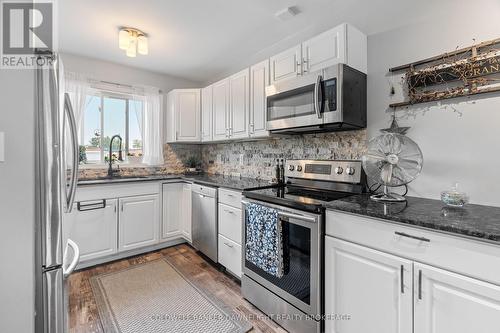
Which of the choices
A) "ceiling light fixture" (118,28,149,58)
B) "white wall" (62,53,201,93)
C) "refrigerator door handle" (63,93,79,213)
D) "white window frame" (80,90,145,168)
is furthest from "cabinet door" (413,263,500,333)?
"white wall" (62,53,201,93)

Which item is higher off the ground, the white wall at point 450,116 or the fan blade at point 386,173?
the white wall at point 450,116

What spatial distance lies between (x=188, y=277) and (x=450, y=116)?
101 inches

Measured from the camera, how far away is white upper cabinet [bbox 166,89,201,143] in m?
3.48

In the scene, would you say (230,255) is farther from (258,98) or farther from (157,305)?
(258,98)

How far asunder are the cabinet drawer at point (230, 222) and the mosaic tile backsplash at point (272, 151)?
2.25ft

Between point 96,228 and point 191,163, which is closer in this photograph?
point 96,228

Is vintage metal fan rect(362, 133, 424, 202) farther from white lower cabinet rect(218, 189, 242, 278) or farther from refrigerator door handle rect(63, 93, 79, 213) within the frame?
refrigerator door handle rect(63, 93, 79, 213)

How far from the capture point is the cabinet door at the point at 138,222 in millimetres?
2824

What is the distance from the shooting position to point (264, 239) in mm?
1834

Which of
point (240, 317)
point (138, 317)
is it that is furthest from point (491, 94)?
point (138, 317)

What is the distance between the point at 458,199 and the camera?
54.8 inches

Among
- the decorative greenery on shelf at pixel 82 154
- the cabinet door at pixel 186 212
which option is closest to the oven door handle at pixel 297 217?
the cabinet door at pixel 186 212

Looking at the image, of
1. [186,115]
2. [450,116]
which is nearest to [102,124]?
[186,115]

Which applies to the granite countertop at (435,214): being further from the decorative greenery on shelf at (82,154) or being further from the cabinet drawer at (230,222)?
the decorative greenery on shelf at (82,154)
